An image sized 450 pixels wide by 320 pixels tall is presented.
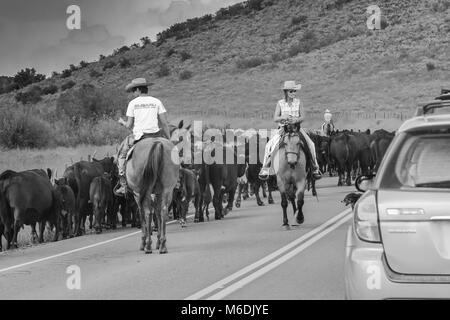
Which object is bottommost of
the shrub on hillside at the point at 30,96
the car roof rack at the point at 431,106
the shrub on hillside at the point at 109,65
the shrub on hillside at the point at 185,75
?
the car roof rack at the point at 431,106

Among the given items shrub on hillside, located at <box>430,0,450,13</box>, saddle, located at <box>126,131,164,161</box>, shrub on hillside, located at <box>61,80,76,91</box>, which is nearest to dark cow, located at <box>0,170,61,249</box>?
saddle, located at <box>126,131,164,161</box>

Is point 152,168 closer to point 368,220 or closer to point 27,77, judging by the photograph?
point 368,220

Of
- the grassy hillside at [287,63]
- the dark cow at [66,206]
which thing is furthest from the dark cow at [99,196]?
the grassy hillside at [287,63]

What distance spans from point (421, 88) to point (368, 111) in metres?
6.53

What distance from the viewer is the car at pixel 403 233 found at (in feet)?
23.2

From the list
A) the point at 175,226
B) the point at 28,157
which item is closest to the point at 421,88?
the point at 28,157

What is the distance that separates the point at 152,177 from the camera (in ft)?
48.4

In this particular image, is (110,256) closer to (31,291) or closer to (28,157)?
(31,291)

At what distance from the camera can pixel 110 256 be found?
1470 cm

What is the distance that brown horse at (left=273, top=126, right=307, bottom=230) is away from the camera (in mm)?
17406

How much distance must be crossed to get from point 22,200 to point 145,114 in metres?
4.20

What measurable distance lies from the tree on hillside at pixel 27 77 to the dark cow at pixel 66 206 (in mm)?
95096

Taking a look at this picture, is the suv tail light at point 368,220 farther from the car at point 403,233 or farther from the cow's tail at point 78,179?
the cow's tail at point 78,179

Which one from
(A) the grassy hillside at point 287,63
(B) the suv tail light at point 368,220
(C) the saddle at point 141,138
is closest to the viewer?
(B) the suv tail light at point 368,220
